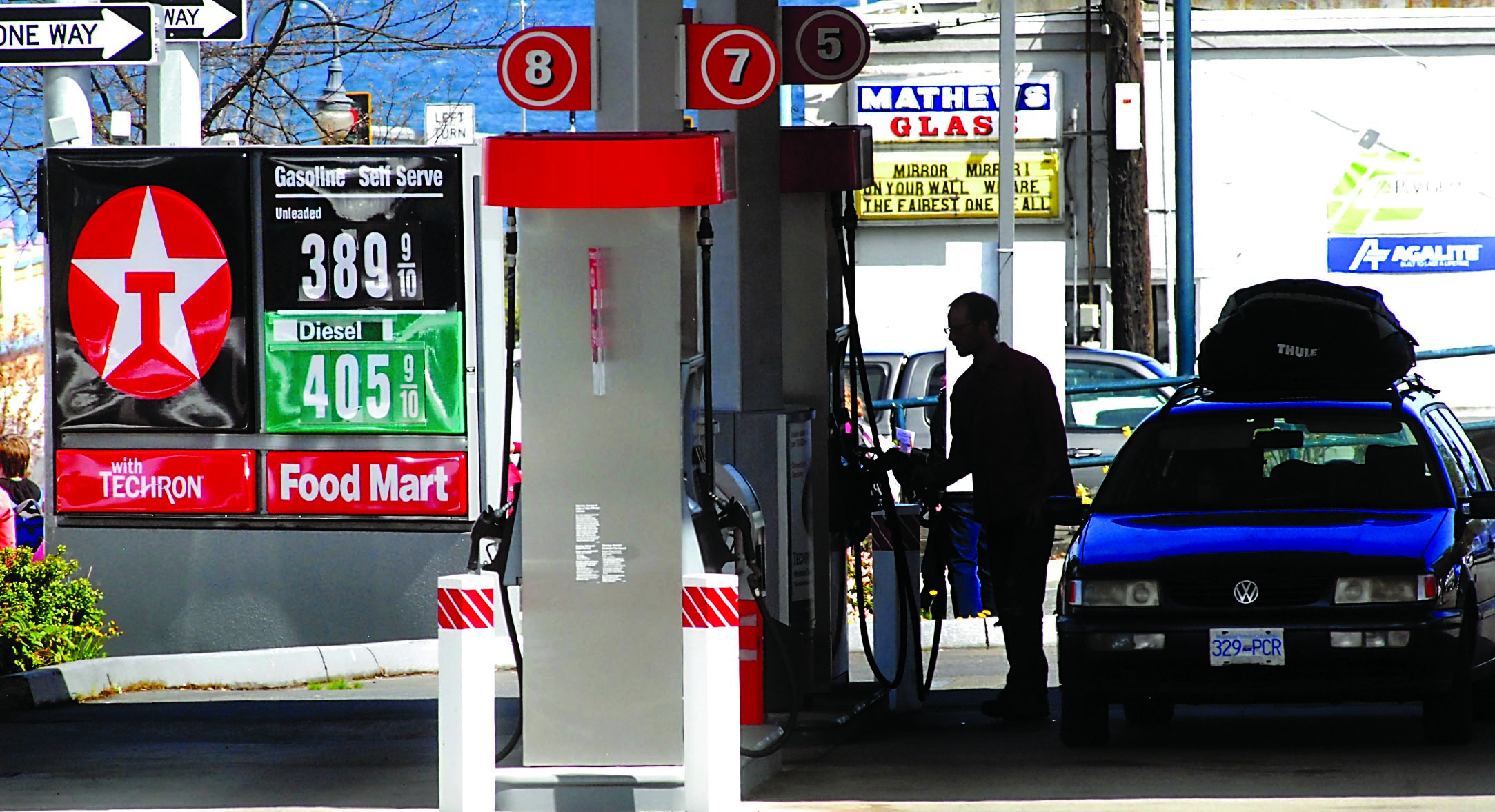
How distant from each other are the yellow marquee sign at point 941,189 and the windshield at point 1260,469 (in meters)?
23.4

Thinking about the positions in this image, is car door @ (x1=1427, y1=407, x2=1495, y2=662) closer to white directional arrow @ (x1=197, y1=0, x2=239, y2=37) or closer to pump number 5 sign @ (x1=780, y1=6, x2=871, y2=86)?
pump number 5 sign @ (x1=780, y1=6, x2=871, y2=86)

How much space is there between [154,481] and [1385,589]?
723 centimetres

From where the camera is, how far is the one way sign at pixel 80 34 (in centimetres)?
1144

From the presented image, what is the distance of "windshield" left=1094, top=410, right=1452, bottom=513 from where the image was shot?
9.01 metres

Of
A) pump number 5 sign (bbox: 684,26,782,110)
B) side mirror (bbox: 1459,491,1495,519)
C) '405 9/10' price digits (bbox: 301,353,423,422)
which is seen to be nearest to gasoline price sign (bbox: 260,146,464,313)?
'405 9/10' price digits (bbox: 301,353,423,422)

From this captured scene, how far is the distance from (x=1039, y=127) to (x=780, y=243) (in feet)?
78.2

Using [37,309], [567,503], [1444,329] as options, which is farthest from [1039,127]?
[567,503]

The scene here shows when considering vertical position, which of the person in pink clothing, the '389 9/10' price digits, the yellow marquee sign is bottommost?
the person in pink clothing

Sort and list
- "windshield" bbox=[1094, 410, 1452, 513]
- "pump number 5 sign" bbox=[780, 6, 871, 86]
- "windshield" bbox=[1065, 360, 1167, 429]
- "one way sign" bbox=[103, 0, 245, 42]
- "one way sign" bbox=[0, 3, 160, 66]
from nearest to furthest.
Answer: "windshield" bbox=[1094, 410, 1452, 513] < "pump number 5 sign" bbox=[780, 6, 871, 86] < "one way sign" bbox=[0, 3, 160, 66] < "one way sign" bbox=[103, 0, 245, 42] < "windshield" bbox=[1065, 360, 1167, 429]

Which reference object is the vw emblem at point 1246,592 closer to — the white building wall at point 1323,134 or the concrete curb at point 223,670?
the concrete curb at point 223,670

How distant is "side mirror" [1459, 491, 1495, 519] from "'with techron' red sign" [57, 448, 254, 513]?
6858 millimetres

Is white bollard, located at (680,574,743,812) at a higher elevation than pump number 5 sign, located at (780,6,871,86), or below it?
below

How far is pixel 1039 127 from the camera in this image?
32531 mm

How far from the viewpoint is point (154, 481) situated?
483 inches
